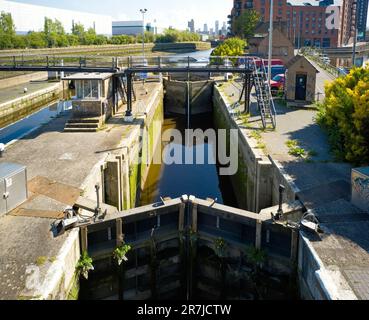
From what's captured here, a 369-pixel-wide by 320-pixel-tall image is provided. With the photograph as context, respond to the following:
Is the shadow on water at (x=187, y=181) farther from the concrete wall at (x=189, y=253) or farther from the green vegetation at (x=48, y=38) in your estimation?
the green vegetation at (x=48, y=38)

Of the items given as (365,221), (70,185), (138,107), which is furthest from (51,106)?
(365,221)

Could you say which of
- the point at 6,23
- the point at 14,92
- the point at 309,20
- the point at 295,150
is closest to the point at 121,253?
the point at 295,150

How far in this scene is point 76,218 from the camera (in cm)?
1284

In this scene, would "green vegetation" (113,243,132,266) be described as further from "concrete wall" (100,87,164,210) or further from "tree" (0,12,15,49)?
"tree" (0,12,15,49)

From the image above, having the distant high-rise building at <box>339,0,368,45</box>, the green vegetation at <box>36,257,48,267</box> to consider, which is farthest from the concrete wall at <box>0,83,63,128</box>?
the distant high-rise building at <box>339,0,368,45</box>

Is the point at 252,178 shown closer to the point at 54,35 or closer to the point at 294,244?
the point at 294,244

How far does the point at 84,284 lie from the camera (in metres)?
12.9

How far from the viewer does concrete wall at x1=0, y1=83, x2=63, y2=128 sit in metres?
39.3

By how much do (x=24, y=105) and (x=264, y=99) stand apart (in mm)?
27261

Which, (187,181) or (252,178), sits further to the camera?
(187,181)

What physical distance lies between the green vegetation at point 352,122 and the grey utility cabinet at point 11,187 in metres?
12.4

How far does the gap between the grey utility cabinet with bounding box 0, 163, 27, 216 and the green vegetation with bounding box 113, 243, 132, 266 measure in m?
3.59

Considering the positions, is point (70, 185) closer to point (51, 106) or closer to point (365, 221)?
point (365, 221)

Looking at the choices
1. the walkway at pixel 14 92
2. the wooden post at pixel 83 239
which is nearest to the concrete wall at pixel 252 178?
the wooden post at pixel 83 239
